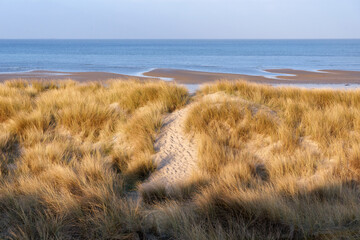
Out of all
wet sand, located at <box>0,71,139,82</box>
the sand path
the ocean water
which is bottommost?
the sand path

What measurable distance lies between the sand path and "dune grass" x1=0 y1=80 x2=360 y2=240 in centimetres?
20

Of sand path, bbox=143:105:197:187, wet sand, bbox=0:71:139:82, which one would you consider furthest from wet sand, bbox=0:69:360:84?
sand path, bbox=143:105:197:187

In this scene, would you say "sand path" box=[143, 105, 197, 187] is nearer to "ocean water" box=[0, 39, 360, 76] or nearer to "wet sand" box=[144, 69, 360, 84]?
"wet sand" box=[144, 69, 360, 84]

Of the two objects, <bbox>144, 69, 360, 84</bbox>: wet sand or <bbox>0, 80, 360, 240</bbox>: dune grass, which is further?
<bbox>144, 69, 360, 84</bbox>: wet sand

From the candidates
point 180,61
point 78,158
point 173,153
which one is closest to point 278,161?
point 173,153

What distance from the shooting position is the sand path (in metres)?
5.44

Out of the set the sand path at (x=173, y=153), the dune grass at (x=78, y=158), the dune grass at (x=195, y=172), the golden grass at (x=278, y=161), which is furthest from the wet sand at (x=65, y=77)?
the sand path at (x=173, y=153)

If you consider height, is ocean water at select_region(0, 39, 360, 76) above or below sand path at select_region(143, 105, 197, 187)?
above

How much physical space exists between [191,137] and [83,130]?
7.75 feet

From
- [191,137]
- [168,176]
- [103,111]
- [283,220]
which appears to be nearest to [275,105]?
[191,137]

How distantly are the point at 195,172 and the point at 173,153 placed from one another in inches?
43.4

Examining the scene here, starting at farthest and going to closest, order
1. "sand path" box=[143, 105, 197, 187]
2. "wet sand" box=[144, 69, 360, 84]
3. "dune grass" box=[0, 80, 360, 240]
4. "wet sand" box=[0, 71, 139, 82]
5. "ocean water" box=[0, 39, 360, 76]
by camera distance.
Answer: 1. "ocean water" box=[0, 39, 360, 76]
2. "wet sand" box=[0, 71, 139, 82]
3. "wet sand" box=[144, 69, 360, 84]
4. "sand path" box=[143, 105, 197, 187]
5. "dune grass" box=[0, 80, 360, 240]

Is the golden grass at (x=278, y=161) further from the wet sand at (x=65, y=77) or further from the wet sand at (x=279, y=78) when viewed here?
the wet sand at (x=65, y=77)

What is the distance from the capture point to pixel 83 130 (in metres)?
7.15
